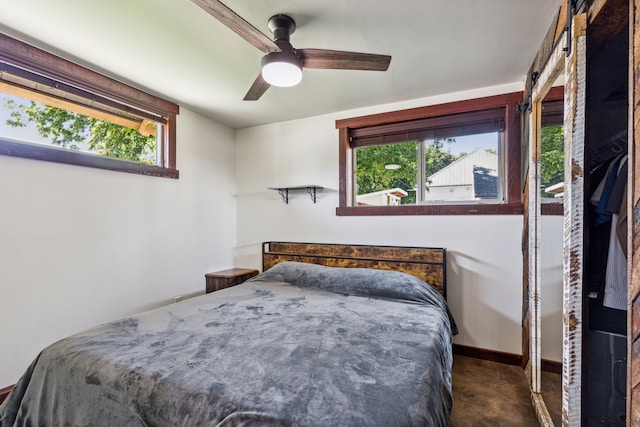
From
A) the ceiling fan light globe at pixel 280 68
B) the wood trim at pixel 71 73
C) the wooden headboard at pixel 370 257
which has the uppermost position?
the wood trim at pixel 71 73

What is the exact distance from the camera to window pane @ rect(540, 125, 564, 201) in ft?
4.80

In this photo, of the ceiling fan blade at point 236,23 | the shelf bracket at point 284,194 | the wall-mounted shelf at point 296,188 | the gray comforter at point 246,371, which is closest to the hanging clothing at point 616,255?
the gray comforter at point 246,371

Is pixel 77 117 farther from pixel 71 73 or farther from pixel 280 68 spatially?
pixel 280 68

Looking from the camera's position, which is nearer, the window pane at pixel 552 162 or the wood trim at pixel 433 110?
the window pane at pixel 552 162

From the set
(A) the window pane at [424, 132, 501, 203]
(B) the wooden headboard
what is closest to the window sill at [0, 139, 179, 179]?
(B) the wooden headboard

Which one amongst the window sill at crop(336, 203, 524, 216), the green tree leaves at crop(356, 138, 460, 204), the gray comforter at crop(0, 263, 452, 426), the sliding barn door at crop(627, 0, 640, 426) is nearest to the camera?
the sliding barn door at crop(627, 0, 640, 426)

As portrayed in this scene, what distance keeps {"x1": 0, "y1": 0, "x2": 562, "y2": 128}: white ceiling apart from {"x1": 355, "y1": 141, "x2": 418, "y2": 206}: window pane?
578 millimetres

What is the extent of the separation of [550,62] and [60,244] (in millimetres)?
3441

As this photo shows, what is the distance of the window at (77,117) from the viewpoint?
188cm

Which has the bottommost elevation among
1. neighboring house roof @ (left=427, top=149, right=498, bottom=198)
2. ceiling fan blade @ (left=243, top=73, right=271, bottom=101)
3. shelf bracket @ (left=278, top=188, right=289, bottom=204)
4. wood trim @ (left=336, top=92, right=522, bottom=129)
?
shelf bracket @ (left=278, top=188, right=289, bottom=204)

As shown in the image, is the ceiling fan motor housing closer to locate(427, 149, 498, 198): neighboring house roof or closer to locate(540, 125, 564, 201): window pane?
locate(540, 125, 564, 201): window pane

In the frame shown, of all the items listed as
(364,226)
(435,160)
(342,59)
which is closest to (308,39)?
(342,59)

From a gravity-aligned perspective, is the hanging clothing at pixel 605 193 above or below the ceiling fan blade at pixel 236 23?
below

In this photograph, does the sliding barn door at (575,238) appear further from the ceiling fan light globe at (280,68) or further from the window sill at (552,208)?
the ceiling fan light globe at (280,68)
